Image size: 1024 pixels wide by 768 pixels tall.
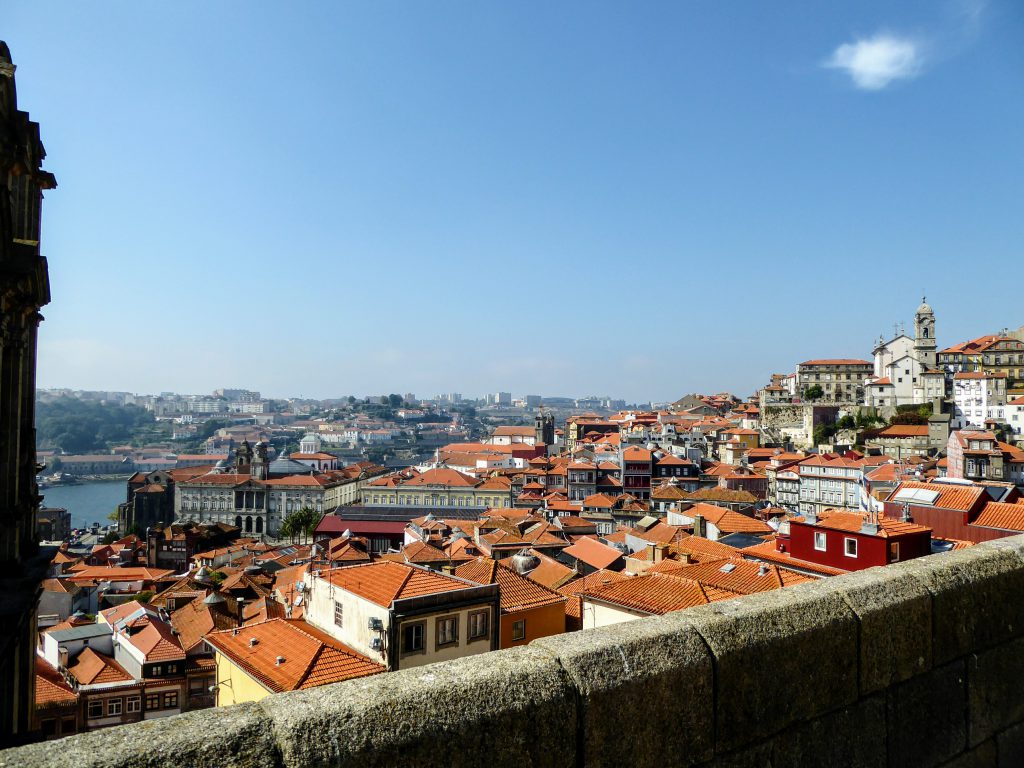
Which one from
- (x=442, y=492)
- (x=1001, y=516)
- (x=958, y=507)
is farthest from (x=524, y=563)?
(x=442, y=492)

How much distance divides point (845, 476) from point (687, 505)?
14150 millimetres

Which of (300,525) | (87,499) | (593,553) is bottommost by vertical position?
(87,499)

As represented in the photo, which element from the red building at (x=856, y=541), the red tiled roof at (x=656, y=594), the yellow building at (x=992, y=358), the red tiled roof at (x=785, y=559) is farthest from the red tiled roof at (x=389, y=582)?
the yellow building at (x=992, y=358)

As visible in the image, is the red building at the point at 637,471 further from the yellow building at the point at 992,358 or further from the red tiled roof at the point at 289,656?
the red tiled roof at the point at 289,656

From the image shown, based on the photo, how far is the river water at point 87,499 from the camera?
116m

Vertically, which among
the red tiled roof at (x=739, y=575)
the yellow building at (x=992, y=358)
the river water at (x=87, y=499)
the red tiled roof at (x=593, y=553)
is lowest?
the river water at (x=87, y=499)

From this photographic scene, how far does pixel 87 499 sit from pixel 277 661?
14508cm

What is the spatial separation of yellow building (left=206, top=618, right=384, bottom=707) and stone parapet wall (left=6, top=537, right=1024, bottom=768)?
505 inches

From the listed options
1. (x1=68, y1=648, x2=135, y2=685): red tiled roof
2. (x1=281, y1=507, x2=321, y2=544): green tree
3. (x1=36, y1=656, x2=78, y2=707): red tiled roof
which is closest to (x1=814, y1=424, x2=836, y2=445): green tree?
(x1=281, y1=507, x2=321, y2=544): green tree

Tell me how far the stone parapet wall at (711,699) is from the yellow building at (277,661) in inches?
505

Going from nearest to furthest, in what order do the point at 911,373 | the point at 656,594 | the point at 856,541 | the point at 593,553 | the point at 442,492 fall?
the point at 656,594
the point at 856,541
the point at 593,553
the point at 442,492
the point at 911,373

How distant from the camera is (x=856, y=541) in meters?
18.6

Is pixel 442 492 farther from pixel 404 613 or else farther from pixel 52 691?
pixel 404 613

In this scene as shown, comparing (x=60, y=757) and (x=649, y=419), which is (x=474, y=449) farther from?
(x=60, y=757)
